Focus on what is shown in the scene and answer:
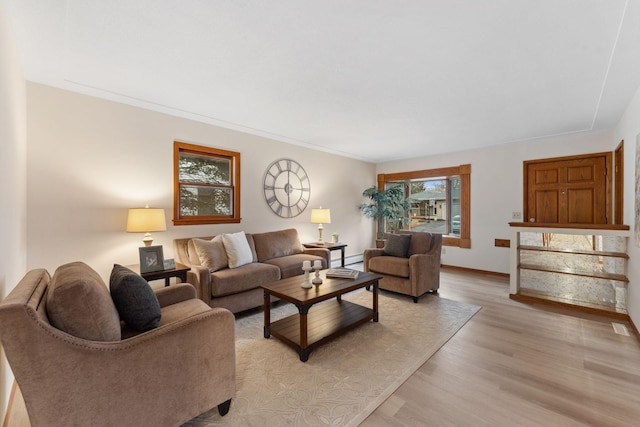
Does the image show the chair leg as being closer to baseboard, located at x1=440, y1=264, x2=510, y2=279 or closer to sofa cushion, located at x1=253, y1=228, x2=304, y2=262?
sofa cushion, located at x1=253, y1=228, x2=304, y2=262

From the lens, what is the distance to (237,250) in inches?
133

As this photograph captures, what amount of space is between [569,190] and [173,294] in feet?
18.5

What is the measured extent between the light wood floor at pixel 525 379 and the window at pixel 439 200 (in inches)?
104

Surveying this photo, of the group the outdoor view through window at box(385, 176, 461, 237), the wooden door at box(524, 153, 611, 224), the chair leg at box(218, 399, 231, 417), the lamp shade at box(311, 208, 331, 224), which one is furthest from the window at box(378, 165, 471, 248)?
the chair leg at box(218, 399, 231, 417)

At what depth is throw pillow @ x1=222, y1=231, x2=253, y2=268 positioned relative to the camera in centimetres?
332

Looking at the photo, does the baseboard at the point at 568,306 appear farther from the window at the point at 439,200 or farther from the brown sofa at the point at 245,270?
the brown sofa at the point at 245,270

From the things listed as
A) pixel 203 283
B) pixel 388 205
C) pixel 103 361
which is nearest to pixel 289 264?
pixel 203 283

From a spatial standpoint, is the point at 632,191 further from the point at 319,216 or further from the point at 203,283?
the point at 203,283

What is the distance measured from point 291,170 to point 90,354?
388 cm

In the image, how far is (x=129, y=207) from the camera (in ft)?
10.2

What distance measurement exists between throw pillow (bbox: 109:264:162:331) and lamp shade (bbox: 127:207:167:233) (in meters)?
1.31

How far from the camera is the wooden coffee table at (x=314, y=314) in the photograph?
2194mm

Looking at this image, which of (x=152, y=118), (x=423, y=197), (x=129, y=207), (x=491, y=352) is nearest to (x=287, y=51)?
(x=152, y=118)

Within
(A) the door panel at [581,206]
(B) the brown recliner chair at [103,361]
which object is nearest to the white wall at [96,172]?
(B) the brown recliner chair at [103,361]
